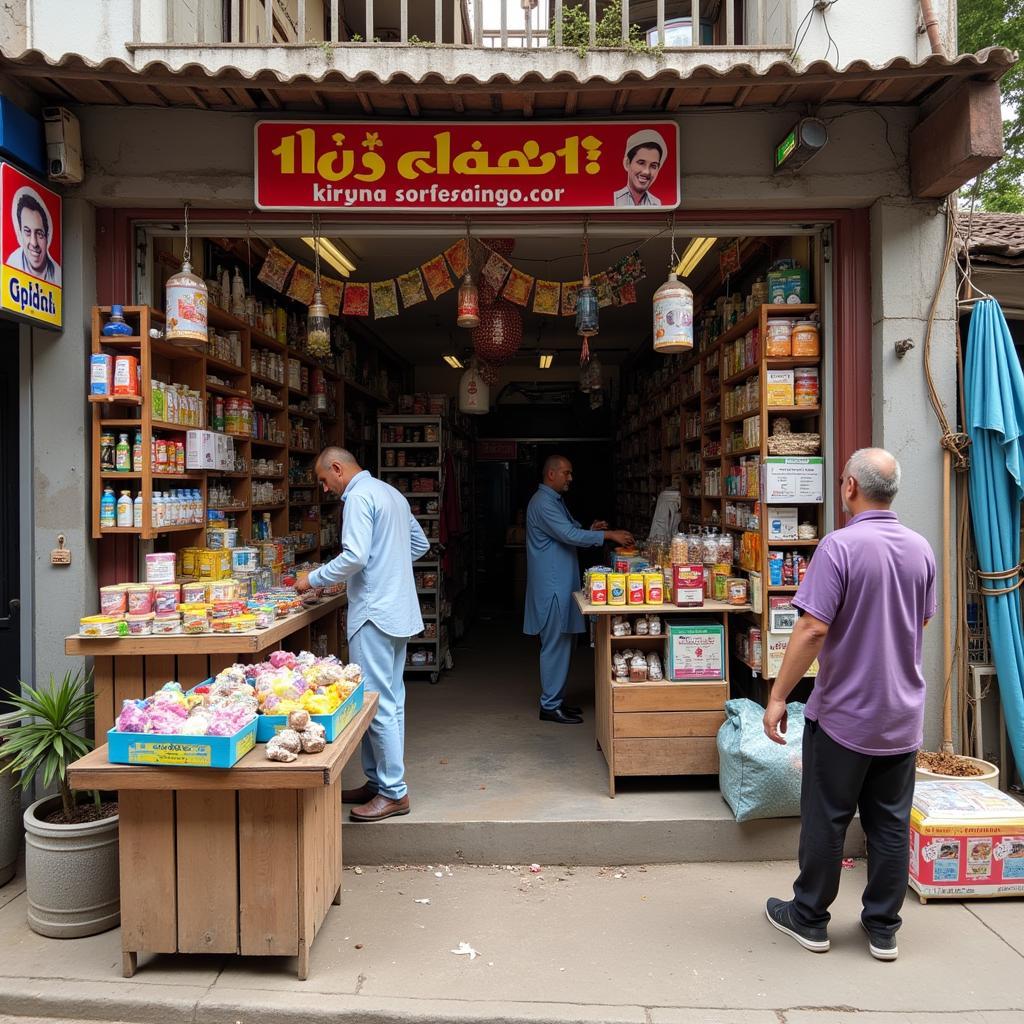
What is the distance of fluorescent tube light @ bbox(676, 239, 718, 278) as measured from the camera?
5.60 meters

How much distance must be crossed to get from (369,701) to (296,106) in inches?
130

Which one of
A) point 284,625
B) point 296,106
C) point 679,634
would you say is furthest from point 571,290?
point 284,625

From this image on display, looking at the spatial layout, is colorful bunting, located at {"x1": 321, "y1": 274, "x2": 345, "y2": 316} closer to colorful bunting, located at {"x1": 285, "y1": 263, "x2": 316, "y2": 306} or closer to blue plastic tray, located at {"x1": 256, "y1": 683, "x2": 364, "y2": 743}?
colorful bunting, located at {"x1": 285, "y1": 263, "x2": 316, "y2": 306}

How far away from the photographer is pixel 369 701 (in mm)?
3732

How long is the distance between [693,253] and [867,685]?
3.84 m

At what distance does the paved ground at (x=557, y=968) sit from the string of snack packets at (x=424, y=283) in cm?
348

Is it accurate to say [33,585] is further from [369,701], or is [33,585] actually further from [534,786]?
[534,786]

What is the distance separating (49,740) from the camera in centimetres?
371

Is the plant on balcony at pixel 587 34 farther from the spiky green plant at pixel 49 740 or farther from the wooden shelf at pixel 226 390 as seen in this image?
the spiky green plant at pixel 49 740

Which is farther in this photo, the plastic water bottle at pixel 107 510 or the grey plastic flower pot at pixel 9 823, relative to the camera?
the plastic water bottle at pixel 107 510

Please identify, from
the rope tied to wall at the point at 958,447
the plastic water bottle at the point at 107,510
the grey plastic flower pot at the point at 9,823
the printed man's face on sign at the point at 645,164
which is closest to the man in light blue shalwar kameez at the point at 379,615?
the plastic water bottle at the point at 107,510

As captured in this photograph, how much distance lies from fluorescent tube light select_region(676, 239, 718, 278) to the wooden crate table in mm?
4367

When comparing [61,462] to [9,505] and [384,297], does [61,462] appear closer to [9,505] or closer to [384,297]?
[9,505]

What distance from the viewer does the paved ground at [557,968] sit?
2922 millimetres
